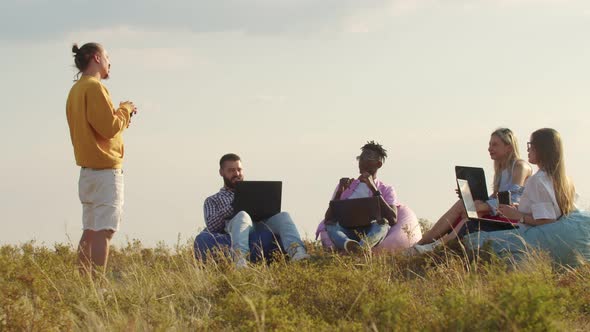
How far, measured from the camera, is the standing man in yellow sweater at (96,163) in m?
8.16

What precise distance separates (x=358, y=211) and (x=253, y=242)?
1.21m

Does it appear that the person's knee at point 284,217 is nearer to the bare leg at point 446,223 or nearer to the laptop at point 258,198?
the laptop at point 258,198

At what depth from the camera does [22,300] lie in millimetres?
6430

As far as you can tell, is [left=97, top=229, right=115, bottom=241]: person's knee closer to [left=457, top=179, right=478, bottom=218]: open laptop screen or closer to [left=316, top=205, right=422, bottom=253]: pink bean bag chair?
[left=316, top=205, right=422, bottom=253]: pink bean bag chair

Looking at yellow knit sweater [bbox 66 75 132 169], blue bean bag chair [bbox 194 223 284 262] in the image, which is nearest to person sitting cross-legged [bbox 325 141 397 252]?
blue bean bag chair [bbox 194 223 284 262]

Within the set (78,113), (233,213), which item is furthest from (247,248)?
(78,113)

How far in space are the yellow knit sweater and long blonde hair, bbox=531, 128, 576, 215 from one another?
3988 millimetres

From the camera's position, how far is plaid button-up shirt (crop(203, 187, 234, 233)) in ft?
33.1

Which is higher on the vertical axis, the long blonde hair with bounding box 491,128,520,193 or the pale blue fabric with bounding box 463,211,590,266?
the long blonde hair with bounding box 491,128,520,193

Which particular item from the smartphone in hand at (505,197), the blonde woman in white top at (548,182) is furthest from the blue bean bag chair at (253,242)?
the blonde woman in white top at (548,182)

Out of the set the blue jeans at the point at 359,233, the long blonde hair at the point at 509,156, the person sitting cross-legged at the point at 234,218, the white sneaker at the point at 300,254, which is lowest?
the white sneaker at the point at 300,254

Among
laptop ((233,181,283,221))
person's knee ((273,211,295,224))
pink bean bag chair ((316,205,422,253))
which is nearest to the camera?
laptop ((233,181,283,221))

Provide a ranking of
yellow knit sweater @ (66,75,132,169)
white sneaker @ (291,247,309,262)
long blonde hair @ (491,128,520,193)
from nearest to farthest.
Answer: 1. yellow knit sweater @ (66,75,132,169)
2. white sneaker @ (291,247,309,262)
3. long blonde hair @ (491,128,520,193)

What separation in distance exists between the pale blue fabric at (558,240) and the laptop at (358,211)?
1489 mm
